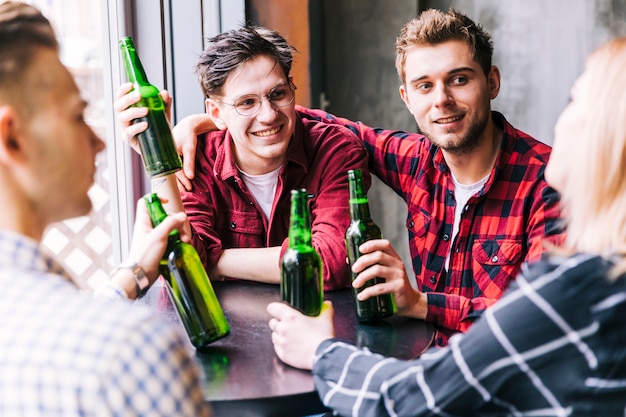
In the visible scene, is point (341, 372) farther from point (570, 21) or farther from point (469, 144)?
point (570, 21)

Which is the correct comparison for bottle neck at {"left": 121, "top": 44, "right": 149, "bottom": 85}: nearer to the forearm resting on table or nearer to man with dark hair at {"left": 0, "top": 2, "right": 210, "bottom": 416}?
the forearm resting on table

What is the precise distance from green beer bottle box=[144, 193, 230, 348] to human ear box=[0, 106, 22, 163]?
0.49 m

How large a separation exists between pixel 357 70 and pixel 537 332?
263cm

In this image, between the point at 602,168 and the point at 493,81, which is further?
the point at 493,81

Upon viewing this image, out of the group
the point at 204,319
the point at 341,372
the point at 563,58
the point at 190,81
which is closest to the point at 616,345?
the point at 341,372

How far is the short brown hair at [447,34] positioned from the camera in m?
2.01

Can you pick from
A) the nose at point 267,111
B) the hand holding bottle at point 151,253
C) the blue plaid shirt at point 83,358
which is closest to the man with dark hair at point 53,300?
the blue plaid shirt at point 83,358

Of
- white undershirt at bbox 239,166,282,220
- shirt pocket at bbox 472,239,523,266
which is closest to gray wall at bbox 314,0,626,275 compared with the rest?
white undershirt at bbox 239,166,282,220

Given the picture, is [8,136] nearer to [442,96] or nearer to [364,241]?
[364,241]

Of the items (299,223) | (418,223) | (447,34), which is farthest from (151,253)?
(447,34)

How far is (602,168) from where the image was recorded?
3.13 ft

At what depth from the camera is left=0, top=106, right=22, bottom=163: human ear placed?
790mm

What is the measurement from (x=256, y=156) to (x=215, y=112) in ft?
0.67

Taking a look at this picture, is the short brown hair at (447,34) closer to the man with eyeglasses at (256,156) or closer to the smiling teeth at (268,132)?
the man with eyeglasses at (256,156)
